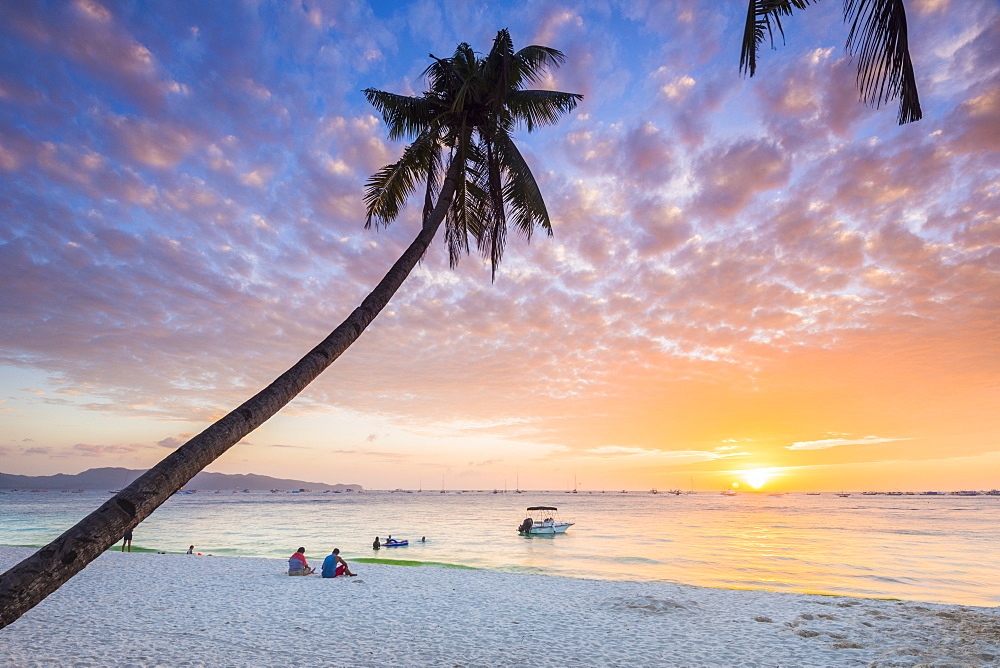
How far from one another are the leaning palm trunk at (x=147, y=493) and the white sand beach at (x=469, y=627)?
17.6ft

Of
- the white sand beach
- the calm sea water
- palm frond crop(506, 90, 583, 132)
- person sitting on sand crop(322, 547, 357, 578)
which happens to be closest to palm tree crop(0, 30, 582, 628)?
palm frond crop(506, 90, 583, 132)

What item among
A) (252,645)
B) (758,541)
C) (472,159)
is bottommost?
(758,541)

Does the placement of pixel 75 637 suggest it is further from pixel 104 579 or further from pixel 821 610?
pixel 821 610

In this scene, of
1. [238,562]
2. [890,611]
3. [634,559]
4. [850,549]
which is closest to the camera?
[890,611]

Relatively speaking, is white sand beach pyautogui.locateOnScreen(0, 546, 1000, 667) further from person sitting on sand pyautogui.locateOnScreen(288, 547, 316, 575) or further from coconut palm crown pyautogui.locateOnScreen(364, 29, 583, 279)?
coconut palm crown pyautogui.locateOnScreen(364, 29, 583, 279)

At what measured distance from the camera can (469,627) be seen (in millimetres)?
10305

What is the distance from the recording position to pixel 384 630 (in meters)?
9.92

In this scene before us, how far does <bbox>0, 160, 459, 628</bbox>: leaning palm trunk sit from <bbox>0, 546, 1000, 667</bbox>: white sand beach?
5375 millimetres

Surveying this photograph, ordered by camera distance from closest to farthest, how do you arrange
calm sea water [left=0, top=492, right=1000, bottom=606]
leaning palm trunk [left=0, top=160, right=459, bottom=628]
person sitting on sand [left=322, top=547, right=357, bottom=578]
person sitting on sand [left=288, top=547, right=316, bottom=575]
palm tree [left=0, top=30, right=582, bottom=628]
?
leaning palm trunk [left=0, top=160, right=459, bottom=628], palm tree [left=0, top=30, right=582, bottom=628], person sitting on sand [left=322, top=547, right=357, bottom=578], person sitting on sand [left=288, top=547, right=316, bottom=575], calm sea water [left=0, top=492, right=1000, bottom=606]

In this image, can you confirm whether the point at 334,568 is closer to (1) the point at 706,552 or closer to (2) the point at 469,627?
(2) the point at 469,627

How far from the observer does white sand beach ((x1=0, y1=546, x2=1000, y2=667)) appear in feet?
27.1

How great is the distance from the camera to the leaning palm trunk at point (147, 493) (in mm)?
2727

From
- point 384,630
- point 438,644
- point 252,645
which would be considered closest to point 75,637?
point 252,645

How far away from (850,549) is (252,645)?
3774 cm
